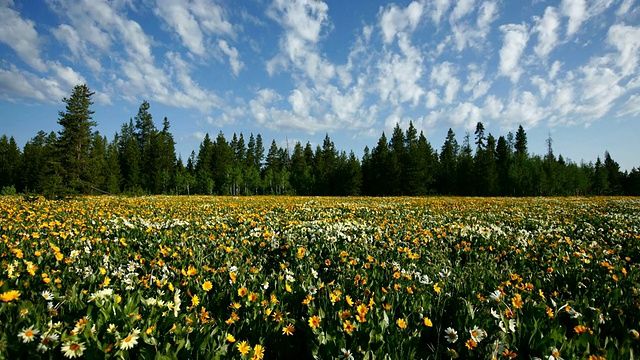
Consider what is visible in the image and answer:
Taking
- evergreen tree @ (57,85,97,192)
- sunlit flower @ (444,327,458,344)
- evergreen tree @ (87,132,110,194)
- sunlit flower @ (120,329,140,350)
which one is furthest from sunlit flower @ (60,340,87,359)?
evergreen tree @ (87,132,110,194)

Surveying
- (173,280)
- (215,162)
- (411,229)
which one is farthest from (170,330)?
→ (215,162)

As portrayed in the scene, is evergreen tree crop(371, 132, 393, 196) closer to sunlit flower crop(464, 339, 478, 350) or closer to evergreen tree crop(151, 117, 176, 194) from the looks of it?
evergreen tree crop(151, 117, 176, 194)

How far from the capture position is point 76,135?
3164 centimetres

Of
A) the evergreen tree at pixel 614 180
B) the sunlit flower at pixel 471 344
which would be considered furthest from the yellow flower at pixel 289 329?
the evergreen tree at pixel 614 180

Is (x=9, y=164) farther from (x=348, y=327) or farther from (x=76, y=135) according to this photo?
(x=348, y=327)

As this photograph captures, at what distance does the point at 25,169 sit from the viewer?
192 ft

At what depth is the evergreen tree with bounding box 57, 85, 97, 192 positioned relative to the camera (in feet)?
102

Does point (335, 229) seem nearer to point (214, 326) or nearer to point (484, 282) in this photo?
point (484, 282)

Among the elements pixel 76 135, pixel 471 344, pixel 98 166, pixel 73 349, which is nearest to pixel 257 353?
pixel 73 349

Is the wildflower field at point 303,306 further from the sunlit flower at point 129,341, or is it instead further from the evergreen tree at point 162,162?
the evergreen tree at point 162,162

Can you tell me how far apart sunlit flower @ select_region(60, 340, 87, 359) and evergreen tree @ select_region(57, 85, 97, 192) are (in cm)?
3571

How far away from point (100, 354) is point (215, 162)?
70371 mm

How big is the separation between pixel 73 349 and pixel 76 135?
39048 mm

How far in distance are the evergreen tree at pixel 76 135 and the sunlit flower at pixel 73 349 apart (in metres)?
35.7
